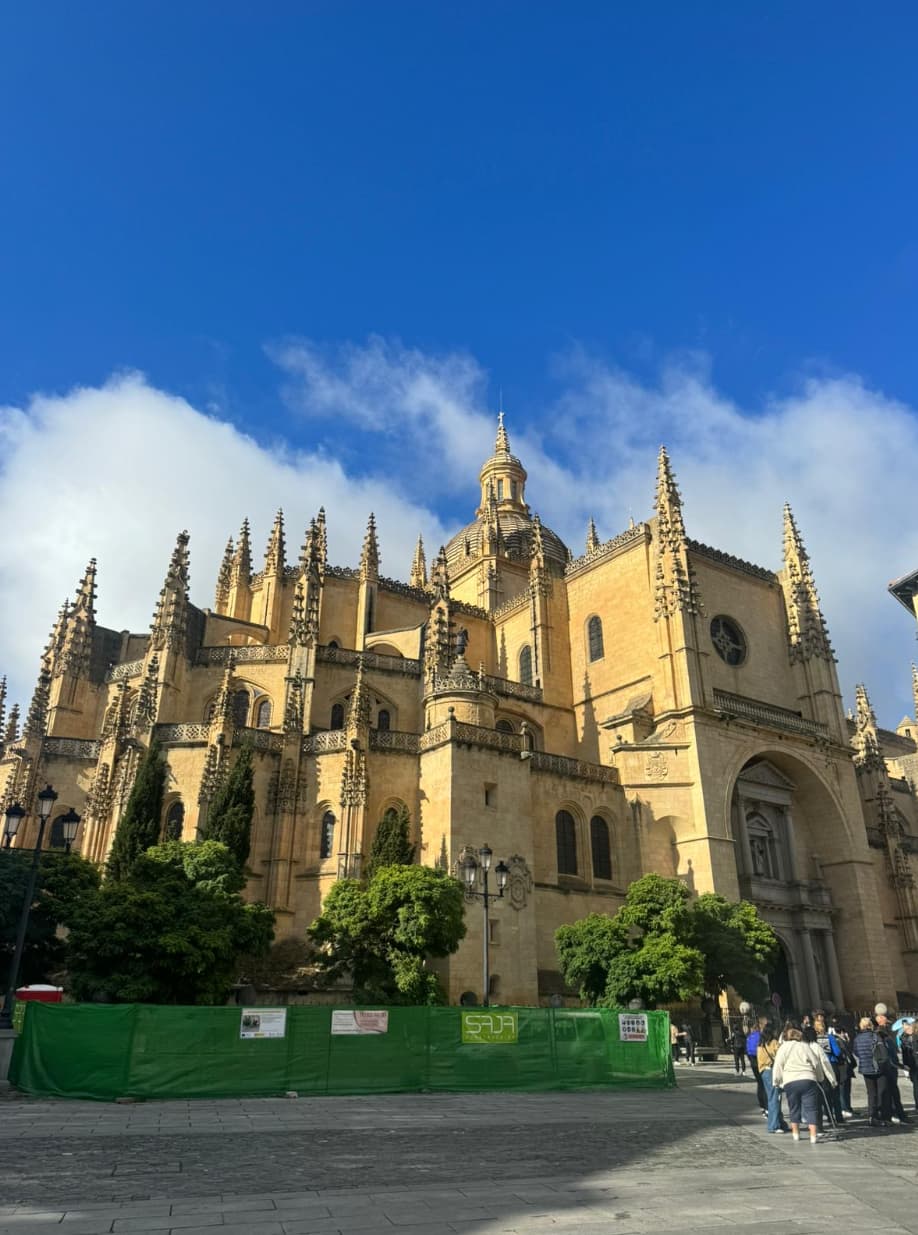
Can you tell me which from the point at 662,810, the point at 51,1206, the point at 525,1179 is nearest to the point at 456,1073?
the point at 525,1179

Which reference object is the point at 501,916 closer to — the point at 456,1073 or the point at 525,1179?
the point at 456,1073

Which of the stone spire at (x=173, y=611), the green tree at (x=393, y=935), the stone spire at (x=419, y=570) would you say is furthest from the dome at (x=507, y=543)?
the green tree at (x=393, y=935)

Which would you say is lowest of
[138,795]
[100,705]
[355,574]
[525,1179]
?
[525,1179]

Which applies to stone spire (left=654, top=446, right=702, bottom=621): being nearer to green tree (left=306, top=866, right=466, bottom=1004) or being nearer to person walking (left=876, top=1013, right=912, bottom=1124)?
green tree (left=306, top=866, right=466, bottom=1004)

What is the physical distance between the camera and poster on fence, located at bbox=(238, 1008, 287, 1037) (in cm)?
1440

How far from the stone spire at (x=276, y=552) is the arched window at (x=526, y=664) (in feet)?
40.2

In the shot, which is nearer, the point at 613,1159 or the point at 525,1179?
the point at 525,1179

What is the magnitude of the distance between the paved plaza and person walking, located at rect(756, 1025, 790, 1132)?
0.86 ft

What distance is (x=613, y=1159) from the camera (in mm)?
10031

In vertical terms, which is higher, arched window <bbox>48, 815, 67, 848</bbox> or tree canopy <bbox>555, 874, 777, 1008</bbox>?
arched window <bbox>48, 815, 67, 848</bbox>

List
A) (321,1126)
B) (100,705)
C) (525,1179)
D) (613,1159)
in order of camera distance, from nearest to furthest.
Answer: (525,1179) < (613,1159) < (321,1126) < (100,705)

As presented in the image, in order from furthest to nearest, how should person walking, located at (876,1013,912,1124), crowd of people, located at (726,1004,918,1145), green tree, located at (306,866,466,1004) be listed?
green tree, located at (306,866,466,1004) < person walking, located at (876,1013,912,1124) < crowd of people, located at (726,1004,918,1145)

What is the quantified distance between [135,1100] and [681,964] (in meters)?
15.2

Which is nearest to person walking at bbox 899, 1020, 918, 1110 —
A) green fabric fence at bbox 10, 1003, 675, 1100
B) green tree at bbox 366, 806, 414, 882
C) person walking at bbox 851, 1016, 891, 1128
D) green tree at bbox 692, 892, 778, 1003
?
person walking at bbox 851, 1016, 891, 1128
